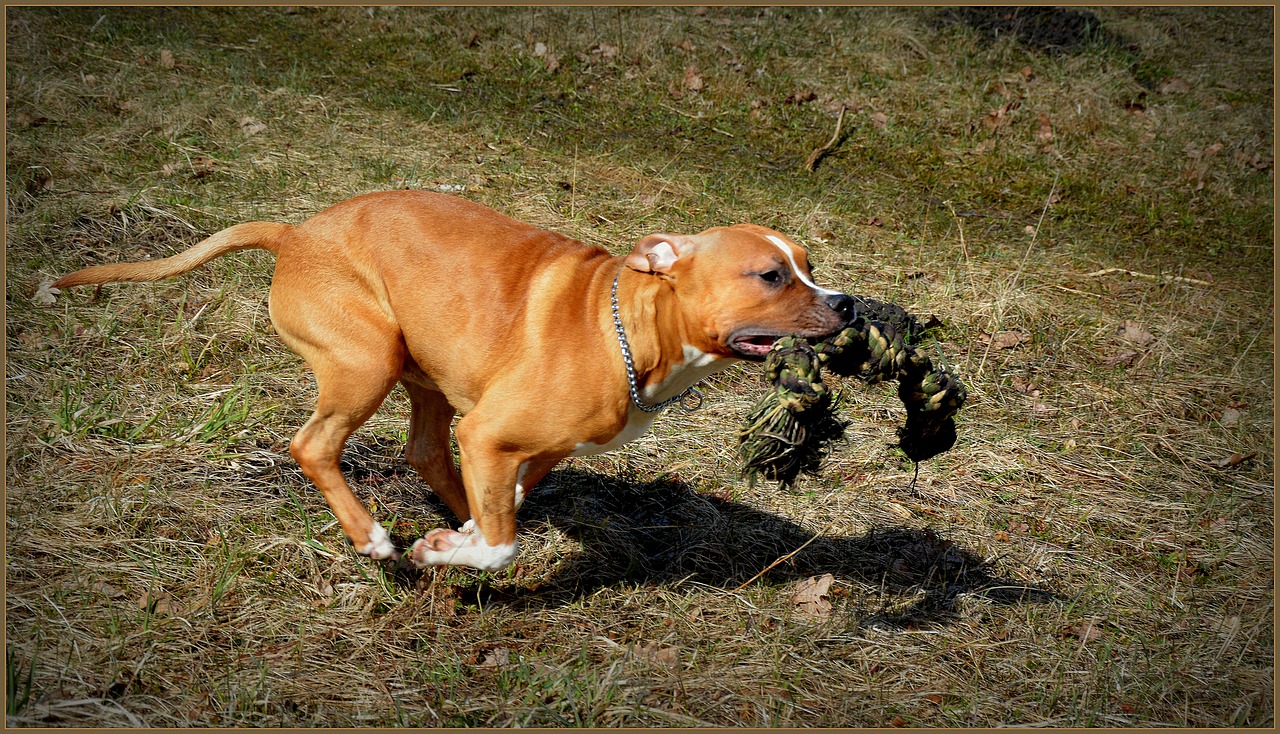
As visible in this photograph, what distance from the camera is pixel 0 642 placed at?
3.53 meters

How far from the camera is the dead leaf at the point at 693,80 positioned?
955cm

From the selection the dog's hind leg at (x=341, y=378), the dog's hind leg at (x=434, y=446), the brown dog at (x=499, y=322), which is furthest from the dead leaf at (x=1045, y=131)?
the dog's hind leg at (x=341, y=378)

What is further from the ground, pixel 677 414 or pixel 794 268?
pixel 794 268

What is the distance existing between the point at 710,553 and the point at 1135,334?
385cm

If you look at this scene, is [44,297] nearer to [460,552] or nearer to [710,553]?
[460,552]

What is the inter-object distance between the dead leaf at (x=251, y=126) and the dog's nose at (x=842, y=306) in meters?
5.45

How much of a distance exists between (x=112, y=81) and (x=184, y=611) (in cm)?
567

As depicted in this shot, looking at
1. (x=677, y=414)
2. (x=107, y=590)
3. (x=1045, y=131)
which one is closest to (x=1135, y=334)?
(x=1045, y=131)

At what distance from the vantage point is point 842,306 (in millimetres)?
3850

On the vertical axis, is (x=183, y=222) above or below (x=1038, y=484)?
above

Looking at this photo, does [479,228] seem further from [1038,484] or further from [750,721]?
[1038,484]

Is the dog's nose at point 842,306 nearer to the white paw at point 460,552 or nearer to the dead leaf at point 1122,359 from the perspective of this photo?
the white paw at point 460,552

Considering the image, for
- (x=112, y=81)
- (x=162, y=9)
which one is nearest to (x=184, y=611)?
(x=112, y=81)

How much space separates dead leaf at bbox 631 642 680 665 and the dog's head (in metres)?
1.23
